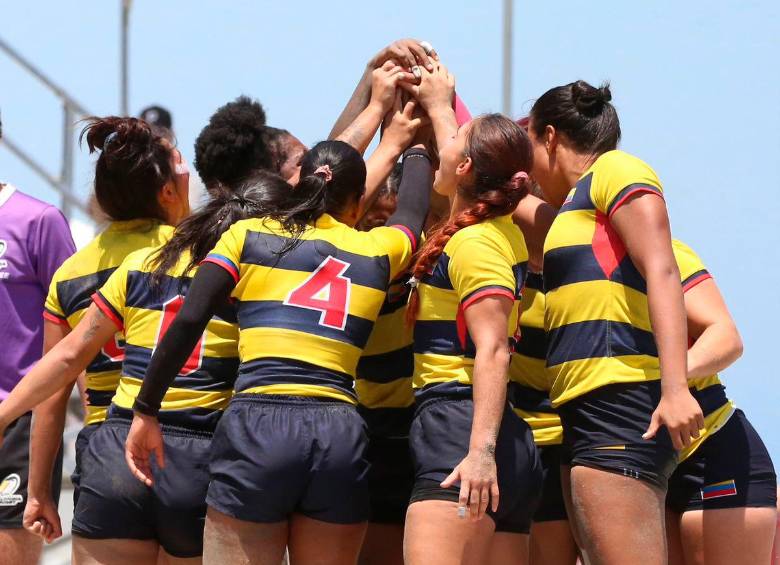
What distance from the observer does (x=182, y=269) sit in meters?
3.94

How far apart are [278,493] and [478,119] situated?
1.29 m

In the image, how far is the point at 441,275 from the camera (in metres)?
3.59

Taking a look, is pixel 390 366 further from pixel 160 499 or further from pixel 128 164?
pixel 128 164

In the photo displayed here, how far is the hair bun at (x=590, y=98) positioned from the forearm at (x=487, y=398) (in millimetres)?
896

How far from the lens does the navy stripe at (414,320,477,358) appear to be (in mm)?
3531

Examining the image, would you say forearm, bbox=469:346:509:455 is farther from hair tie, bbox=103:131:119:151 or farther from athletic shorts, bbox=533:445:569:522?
hair tie, bbox=103:131:119:151

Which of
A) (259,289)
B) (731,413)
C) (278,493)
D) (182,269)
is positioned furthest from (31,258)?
(731,413)

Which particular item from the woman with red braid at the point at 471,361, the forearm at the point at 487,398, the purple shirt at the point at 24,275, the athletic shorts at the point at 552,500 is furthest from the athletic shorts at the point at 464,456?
the purple shirt at the point at 24,275

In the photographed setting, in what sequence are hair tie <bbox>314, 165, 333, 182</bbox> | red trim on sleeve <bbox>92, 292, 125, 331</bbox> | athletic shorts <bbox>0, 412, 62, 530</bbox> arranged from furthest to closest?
1. athletic shorts <bbox>0, 412, 62, 530</bbox>
2. red trim on sleeve <bbox>92, 292, 125, 331</bbox>
3. hair tie <bbox>314, 165, 333, 182</bbox>

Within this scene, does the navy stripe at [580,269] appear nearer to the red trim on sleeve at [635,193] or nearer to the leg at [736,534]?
the red trim on sleeve at [635,193]

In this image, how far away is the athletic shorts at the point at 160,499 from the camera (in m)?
3.81

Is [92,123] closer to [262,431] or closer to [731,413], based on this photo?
[262,431]

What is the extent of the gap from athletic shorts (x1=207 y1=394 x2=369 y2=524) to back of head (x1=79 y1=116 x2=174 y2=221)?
1.06 metres

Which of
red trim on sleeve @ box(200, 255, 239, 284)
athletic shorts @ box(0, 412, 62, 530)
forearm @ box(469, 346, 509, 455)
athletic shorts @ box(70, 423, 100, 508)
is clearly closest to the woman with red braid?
forearm @ box(469, 346, 509, 455)
